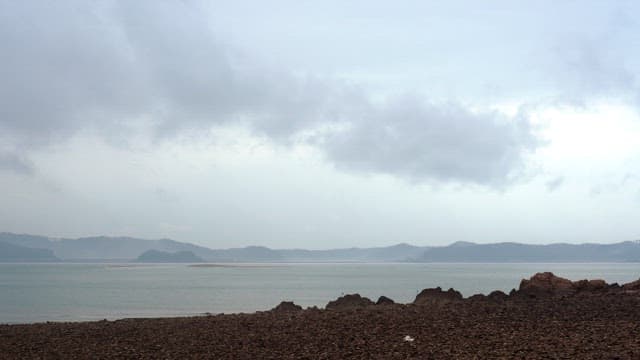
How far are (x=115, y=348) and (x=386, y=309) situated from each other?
14428mm

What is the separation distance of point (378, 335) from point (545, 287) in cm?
2119

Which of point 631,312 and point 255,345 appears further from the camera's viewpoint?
point 631,312

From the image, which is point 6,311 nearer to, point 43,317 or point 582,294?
point 43,317

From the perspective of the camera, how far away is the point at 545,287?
40562 millimetres

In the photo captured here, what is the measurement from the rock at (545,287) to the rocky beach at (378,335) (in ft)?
15.5

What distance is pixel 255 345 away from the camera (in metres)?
22.4

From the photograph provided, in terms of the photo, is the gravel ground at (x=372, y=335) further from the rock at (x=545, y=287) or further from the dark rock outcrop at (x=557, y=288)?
the rock at (x=545, y=287)

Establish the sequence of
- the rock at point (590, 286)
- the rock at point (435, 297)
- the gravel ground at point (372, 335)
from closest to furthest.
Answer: the gravel ground at point (372, 335) < the rock at point (435, 297) < the rock at point (590, 286)

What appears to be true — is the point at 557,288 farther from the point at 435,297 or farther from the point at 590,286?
the point at 435,297

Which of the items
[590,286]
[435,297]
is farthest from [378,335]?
[590,286]

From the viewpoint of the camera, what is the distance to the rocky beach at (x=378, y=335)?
1969 centimetres

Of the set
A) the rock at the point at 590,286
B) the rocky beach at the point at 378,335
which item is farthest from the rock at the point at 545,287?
the rocky beach at the point at 378,335

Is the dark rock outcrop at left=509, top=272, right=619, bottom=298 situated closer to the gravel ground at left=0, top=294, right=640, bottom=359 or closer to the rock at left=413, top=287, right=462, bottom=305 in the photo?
the rock at left=413, top=287, right=462, bottom=305

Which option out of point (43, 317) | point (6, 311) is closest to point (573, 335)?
point (43, 317)
